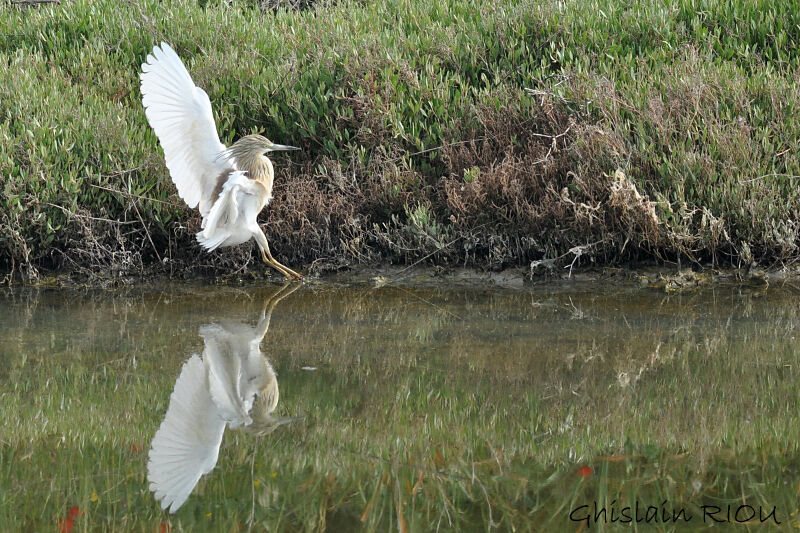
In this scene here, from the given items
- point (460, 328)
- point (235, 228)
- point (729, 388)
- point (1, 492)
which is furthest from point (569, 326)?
point (1, 492)

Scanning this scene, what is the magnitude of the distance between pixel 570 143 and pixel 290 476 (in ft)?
14.4

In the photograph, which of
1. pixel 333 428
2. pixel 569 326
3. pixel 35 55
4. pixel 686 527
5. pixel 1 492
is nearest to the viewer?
pixel 686 527

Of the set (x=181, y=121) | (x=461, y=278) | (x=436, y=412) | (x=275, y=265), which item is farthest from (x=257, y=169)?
(x=436, y=412)

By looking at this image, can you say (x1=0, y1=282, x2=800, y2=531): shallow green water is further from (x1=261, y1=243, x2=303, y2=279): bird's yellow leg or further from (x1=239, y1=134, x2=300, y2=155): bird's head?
(x1=239, y1=134, x2=300, y2=155): bird's head

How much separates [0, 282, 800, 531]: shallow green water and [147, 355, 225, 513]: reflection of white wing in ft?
0.16

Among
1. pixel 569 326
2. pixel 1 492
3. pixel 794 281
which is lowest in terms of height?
pixel 794 281

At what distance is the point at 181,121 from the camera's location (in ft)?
21.2

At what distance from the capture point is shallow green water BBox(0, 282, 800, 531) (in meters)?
3.35

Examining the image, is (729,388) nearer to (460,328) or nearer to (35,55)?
(460,328)

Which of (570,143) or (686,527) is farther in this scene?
(570,143)

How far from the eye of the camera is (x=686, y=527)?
3.15m

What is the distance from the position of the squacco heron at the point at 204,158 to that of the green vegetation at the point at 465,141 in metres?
0.60

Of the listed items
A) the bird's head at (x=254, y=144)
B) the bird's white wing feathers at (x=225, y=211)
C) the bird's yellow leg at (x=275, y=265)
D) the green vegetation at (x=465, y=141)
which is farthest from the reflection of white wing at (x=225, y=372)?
the green vegetation at (x=465, y=141)

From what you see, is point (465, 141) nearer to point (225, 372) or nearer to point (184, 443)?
point (225, 372)
